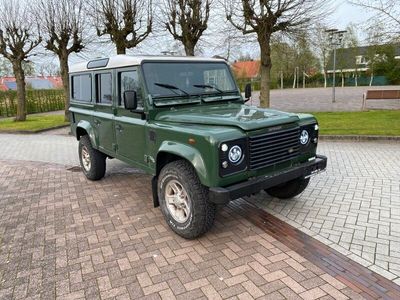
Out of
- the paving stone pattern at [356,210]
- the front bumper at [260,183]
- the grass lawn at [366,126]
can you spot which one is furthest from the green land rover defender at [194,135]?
the grass lawn at [366,126]

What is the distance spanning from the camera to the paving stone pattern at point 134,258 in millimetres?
2883

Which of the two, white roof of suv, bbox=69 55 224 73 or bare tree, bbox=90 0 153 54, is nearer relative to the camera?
white roof of suv, bbox=69 55 224 73

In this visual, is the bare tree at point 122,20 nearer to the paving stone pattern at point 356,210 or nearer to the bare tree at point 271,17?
the bare tree at point 271,17

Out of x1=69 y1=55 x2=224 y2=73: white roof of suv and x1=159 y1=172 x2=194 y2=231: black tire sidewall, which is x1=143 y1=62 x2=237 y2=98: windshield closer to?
x1=69 y1=55 x2=224 y2=73: white roof of suv

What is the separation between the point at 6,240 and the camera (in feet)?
12.9

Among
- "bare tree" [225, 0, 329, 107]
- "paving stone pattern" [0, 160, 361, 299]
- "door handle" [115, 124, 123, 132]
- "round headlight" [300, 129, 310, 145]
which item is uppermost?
"bare tree" [225, 0, 329, 107]

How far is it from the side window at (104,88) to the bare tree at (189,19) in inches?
318

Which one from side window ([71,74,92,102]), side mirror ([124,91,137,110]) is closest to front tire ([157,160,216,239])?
side mirror ([124,91,137,110])

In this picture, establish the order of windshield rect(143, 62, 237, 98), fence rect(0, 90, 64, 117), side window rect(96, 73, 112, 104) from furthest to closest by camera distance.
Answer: fence rect(0, 90, 64, 117), side window rect(96, 73, 112, 104), windshield rect(143, 62, 237, 98)

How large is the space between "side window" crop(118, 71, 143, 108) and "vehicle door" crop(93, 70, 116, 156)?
289mm

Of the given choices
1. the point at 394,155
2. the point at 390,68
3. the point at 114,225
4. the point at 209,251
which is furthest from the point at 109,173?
the point at 390,68

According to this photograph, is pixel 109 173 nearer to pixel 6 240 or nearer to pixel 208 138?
pixel 6 240

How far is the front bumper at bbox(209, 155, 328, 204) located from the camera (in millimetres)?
3182

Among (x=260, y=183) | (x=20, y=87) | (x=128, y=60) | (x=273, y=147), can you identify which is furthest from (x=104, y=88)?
(x=20, y=87)
